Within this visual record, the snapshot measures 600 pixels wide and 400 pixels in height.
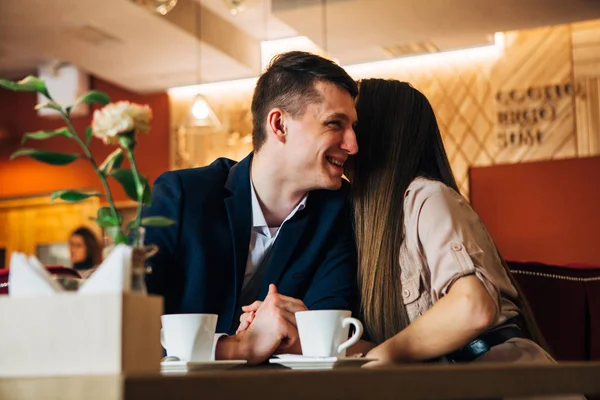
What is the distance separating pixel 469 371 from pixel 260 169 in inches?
53.6

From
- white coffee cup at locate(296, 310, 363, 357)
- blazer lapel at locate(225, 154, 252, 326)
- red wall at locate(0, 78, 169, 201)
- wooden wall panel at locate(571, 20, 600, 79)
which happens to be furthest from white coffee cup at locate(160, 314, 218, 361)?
red wall at locate(0, 78, 169, 201)

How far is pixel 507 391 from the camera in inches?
27.6

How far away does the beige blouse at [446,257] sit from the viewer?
146 cm

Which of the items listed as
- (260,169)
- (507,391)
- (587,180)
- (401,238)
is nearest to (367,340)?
(401,238)

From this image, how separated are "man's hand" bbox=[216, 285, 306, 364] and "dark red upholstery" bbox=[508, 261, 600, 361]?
82cm

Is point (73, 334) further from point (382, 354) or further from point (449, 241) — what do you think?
point (449, 241)

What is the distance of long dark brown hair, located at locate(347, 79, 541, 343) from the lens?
1650mm

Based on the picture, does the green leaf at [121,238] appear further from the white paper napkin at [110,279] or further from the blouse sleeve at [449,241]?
the blouse sleeve at [449,241]

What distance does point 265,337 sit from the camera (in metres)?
1.46

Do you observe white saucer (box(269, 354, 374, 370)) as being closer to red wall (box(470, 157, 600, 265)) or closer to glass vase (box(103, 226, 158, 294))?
glass vase (box(103, 226, 158, 294))

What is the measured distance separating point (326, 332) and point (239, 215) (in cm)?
75

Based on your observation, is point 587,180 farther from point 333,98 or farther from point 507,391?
point 507,391

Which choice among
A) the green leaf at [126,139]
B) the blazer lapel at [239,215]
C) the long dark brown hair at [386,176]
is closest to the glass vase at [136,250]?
the green leaf at [126,139]

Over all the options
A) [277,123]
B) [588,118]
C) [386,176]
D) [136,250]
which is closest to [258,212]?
[277,123]
